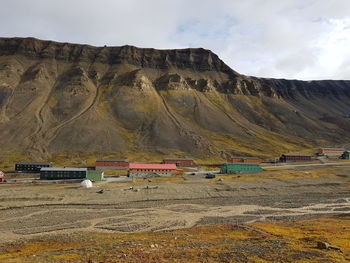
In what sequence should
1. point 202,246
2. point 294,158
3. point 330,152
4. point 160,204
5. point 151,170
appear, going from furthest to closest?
point 330,152
point 294,158
point 151,170
point 160,204
point 202,246

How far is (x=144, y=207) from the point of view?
62375mm

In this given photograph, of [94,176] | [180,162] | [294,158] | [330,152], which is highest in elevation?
[330,152]

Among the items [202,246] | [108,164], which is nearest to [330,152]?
[108,164]

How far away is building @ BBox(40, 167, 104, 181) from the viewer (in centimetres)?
9462

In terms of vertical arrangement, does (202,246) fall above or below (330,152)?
below

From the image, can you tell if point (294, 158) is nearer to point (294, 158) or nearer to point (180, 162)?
point (294, 158)

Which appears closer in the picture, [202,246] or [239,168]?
[202,246]

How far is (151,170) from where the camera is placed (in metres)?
107

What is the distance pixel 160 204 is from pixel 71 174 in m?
41.6

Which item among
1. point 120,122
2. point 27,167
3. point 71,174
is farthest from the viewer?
point 120,122

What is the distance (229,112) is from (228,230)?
6170 inches

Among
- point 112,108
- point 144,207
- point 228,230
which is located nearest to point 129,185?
point 144,207

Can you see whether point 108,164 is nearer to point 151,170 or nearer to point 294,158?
point 151,170

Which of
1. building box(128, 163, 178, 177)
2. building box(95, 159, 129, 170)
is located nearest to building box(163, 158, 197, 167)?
building box(128, 163, 178, 177)
